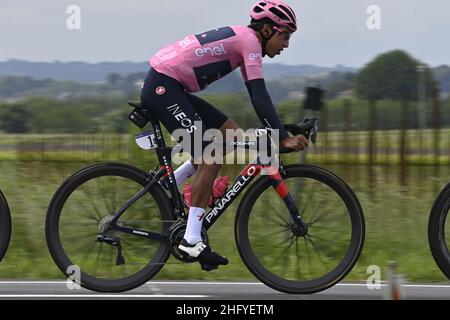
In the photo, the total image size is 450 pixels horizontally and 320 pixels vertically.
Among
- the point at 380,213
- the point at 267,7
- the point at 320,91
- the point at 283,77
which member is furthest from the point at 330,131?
the point at 267,7

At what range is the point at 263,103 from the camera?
6.44 m

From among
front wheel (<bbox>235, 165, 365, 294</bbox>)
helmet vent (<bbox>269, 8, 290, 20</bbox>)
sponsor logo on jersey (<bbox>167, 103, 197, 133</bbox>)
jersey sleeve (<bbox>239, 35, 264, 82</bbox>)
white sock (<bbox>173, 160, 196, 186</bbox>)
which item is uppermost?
helmet vent (<bbox>269, 8, 290, 20</bbox>)

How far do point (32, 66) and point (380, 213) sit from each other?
38.4 meters

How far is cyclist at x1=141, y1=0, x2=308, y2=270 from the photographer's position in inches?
254

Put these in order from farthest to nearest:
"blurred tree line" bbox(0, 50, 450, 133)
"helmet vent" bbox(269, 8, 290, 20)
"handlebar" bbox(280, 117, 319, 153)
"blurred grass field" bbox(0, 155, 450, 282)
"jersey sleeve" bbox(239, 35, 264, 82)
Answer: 1. "blurred tree line" bbox(0, 50, 450, 133)
2. "blurred grass field" bbox(0, 155, 450, 282)
3. "handlebar" bbox(280, 117, 319, 153)
4. "helmet vent" bbox(269, 8, 290, 20)
5. "jersey sleeve" bbox(239, 35, 264, 82)

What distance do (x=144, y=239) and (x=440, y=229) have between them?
2181mm

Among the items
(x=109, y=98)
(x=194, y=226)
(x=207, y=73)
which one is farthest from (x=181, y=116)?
(x=109, y=98)

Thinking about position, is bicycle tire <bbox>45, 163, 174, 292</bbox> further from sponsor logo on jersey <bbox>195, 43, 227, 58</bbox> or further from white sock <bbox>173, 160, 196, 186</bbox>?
sponsor logo on jersey <bbox>195, 43, 227, 58</bbox>

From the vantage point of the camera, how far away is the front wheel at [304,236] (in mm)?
6746

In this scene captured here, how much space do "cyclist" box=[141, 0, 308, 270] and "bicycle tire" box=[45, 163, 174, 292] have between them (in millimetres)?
238

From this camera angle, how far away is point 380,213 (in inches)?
460

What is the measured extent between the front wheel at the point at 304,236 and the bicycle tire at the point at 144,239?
1.86 ft

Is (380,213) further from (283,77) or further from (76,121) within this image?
(76,121)

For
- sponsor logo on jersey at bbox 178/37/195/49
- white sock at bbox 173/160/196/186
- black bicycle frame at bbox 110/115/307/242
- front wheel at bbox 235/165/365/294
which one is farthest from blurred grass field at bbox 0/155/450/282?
sponsor logo on jersey at bbox 178/37/195/49
